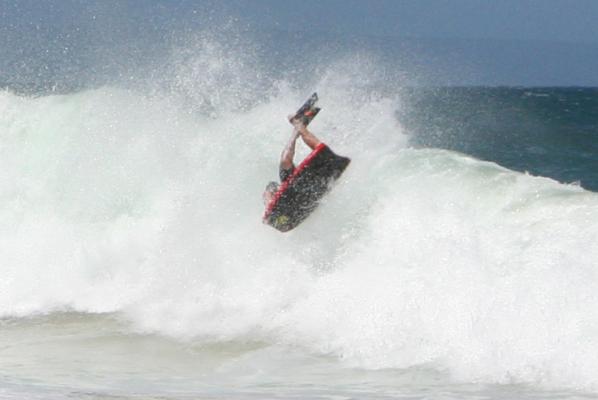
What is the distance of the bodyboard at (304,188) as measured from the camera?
41.7 ft

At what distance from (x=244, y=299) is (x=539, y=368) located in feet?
14.3

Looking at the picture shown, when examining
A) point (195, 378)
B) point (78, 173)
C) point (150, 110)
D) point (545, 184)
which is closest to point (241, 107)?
point (150, 110)

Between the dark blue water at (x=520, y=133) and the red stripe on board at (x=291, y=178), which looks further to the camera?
the dark blue water at (x=520, y=133)

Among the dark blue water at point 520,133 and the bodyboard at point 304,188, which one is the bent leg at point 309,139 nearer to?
the bodyboard at point 304,188

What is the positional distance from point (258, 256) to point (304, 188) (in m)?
1.47

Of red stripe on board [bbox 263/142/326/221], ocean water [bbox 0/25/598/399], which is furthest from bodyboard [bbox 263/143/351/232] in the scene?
ocean water [bbox 0/25/598/399]

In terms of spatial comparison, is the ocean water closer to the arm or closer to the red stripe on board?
the red stripe on board

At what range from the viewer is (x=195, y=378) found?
10.8 metres

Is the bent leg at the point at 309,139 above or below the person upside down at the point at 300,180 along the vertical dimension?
above

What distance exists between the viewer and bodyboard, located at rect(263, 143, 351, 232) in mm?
12719

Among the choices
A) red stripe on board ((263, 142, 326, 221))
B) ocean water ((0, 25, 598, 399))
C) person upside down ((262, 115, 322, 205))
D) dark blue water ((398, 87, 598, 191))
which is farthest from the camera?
dark blue water ((398, 87, 598, 191))

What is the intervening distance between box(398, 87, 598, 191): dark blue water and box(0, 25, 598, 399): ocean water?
744 centimetres

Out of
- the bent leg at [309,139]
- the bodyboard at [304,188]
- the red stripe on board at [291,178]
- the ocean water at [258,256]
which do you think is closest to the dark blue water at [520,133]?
the ocean water at [258,256]

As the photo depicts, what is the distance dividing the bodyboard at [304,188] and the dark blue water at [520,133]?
33.5ft
